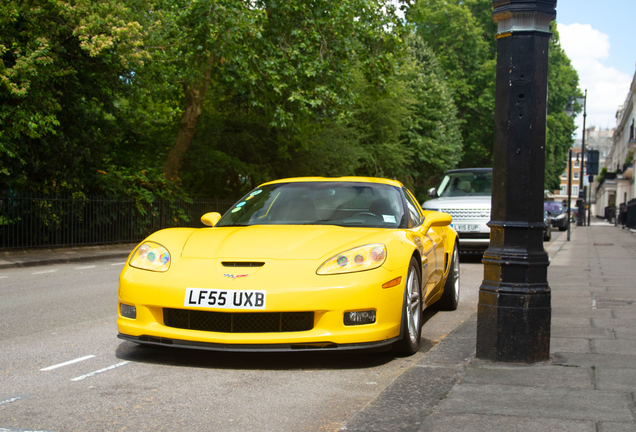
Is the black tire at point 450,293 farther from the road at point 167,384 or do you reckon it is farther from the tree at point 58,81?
the tree at point 58,81

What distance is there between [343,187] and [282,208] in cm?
61

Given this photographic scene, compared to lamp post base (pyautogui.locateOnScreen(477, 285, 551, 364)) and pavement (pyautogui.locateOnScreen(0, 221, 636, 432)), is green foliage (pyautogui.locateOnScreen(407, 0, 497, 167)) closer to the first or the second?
pavement (pyautogui.locateOnScreen(0, 221, 636, 432))

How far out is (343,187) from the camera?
6.20 metres

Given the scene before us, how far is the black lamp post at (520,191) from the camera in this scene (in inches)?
176

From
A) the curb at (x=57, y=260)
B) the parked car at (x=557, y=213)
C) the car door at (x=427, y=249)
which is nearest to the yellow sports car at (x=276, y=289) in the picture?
the car door at (x=427, y=249)

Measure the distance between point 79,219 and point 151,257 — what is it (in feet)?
46.9

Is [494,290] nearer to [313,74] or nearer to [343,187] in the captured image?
[343,187]

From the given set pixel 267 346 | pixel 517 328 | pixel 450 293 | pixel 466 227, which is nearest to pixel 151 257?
pixel 267 346

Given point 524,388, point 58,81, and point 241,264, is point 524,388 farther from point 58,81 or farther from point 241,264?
point 58,81

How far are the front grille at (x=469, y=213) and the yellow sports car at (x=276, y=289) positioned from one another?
29.2 ft

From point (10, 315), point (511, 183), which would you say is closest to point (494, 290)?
point (511, 183)

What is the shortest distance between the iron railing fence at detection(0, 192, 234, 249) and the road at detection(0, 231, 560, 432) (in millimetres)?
10556

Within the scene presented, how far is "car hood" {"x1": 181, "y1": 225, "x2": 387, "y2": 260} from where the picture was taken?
15.5 feet

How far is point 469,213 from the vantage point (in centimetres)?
1414
